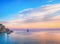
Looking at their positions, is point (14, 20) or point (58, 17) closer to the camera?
point (58, 17)

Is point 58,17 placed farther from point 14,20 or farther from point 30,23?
point 14,20

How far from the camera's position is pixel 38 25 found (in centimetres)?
255

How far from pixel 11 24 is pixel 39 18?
67 cm

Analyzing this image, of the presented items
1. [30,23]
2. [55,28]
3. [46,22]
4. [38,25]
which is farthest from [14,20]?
[55,28]

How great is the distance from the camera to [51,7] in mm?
2400

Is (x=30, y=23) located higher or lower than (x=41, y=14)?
lower

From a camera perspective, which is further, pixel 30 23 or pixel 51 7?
pixel 30 23

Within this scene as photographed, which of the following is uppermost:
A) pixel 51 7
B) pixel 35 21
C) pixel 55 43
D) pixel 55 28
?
pixel 51 7

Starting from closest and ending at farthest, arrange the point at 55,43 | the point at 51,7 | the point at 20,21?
the point at 51,7, the point at 20,21, the point at 55,43

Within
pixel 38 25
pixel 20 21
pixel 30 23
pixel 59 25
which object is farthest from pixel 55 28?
pixel 20 21

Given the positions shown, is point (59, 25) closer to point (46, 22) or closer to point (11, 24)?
point (46, 22)

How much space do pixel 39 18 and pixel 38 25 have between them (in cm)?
17

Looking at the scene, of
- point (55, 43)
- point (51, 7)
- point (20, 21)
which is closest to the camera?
point (51, 7)

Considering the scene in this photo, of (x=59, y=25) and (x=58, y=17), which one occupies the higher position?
(x=58, y=17)
